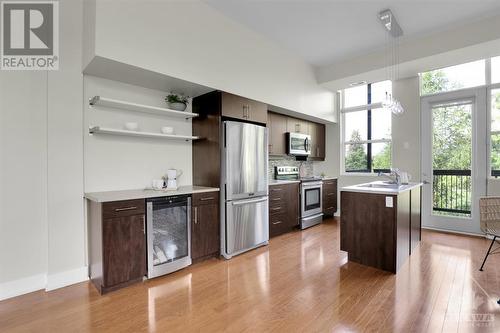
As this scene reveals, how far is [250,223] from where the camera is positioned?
11.2ft

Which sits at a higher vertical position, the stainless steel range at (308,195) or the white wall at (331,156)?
the white wall at (331,156)

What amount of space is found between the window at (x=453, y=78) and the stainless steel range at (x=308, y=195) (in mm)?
2597

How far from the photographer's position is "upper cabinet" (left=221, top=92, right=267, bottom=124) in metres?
3.19

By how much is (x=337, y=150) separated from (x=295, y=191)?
1886mm

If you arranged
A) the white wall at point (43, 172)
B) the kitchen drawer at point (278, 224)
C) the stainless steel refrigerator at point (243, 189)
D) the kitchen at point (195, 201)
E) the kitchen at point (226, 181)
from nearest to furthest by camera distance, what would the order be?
the kitchen at point (226, 181) < the white wall at point (43, 172) < the kitchen at point (195, 201) < the stainless steel refrigerator at point (243, 189) < the kitchen drawer at point (278, 224)

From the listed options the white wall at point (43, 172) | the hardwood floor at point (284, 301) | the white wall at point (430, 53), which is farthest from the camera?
the white wall at point (430, 53)

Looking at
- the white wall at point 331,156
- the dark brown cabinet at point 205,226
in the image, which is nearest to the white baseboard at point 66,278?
the dark brown cabinet at point 205,226

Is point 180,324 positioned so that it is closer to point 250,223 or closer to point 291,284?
point 291,284

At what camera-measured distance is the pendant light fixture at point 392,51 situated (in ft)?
10.2

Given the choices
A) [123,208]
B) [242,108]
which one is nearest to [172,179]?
[123,208]

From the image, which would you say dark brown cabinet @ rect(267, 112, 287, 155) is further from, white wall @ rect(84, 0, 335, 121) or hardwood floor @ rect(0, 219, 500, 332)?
hardwood floor @ rect(0, 219, 500, 332)

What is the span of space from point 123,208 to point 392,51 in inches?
179

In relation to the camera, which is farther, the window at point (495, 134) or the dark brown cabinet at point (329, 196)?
the dark brown cabinet at point (329, 196)

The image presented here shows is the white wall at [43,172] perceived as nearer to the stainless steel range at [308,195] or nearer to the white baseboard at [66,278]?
the white baseboard at [66,278]
